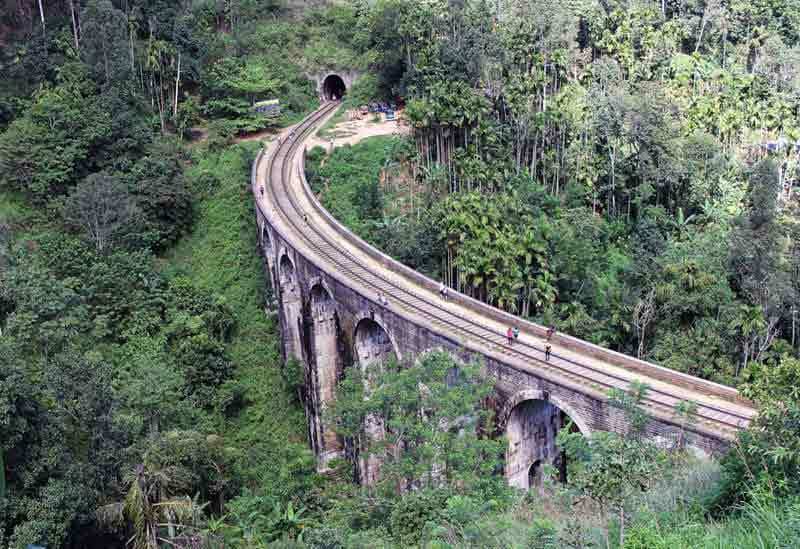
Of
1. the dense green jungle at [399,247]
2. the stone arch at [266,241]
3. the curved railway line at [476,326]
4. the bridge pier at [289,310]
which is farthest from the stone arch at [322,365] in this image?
the stone arch at [266,241]

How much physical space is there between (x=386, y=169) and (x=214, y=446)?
26.6 metres

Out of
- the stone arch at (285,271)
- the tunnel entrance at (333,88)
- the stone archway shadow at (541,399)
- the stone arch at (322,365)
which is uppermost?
the tunnel entrance at (333,88)

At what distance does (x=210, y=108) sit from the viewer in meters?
62.4

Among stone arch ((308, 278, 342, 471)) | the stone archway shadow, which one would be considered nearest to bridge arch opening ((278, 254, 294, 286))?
stone arch ((308, 278, 342, 471))

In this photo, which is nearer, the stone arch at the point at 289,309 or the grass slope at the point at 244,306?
the grass slope at the point at 244,306

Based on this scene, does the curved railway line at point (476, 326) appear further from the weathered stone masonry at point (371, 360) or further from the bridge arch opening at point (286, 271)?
the bridge arch opening at point (286, 271)

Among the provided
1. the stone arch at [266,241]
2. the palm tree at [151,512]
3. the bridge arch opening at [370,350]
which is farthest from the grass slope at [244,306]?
the palm tree at [151,512]

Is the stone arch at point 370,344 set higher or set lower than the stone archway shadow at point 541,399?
lower

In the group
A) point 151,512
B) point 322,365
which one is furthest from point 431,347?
point 151,512

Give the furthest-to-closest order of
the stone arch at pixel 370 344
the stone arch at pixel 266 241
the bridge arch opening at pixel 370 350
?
the stone arch at pixel 266 241
the stone arch at pixel 370 344
the bridge arch opening at pixel 370 350

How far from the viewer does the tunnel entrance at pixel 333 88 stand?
6900 cm

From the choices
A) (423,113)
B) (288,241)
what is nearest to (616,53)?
(423,113)

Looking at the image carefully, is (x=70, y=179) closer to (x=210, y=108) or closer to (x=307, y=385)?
(x=210, y=108)

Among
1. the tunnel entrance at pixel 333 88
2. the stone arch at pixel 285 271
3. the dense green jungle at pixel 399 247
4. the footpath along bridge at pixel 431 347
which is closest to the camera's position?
the dense green jungle at pixel 399 247
